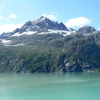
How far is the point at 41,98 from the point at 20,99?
18.8 ft

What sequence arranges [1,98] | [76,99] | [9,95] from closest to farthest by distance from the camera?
[76,99], [1,98], [9,95]

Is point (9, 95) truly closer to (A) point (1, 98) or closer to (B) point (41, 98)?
(A) point (1, 98)

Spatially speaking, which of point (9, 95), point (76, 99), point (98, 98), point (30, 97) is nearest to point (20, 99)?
point (30, 97)

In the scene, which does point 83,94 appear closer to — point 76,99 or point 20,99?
point 76,99

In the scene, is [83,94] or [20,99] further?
[83,94]

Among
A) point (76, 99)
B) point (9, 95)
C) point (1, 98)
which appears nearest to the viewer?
point (76, 99)

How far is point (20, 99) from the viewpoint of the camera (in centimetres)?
6569

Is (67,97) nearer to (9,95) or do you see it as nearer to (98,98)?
(98,98)

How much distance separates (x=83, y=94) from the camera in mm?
71688

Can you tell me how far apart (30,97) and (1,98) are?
8160 mm

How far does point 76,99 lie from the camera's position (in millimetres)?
62875

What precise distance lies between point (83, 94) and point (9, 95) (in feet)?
73.4

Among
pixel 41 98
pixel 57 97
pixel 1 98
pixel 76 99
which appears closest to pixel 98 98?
pixel 76 99

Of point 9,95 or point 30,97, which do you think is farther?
point 9,95
